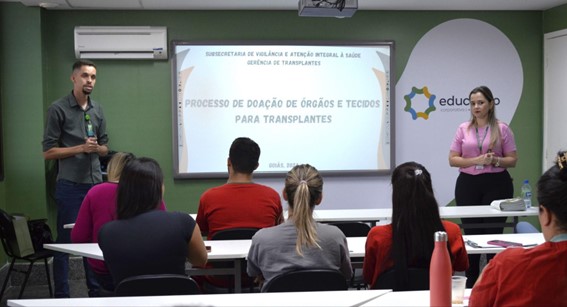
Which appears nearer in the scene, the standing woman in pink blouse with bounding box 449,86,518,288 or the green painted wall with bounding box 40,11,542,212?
the standing woman in pink blouse with bounding box 449,86,518,288

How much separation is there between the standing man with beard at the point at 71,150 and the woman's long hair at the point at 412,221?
8.88 feet

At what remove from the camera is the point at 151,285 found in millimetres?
2215

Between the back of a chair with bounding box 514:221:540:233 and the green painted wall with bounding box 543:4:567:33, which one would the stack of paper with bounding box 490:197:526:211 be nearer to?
the back of a chair with bounding box 514:221:540:233

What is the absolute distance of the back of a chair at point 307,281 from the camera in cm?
233

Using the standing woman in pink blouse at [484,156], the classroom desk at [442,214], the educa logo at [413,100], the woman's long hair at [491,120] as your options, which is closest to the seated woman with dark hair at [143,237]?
the classroom desk at [442,214]

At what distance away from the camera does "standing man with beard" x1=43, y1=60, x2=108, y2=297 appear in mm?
4500

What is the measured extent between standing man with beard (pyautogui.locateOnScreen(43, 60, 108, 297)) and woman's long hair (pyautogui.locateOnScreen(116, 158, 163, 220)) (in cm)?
201

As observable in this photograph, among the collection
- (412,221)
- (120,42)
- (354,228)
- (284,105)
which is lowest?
(354,228)

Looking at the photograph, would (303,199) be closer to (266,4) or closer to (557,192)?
(557,192)

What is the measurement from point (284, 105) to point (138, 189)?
3640 mm

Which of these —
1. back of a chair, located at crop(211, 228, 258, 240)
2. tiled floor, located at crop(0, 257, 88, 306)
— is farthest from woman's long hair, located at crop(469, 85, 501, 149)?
tiled floor, located at crop(0, 257, 88, 306)

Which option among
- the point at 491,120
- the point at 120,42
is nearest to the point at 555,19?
the point at 491,120

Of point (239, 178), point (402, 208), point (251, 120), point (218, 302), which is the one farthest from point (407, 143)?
point (218, 302)

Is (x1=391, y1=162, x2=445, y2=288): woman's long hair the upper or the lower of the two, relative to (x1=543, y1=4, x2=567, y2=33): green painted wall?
lower
